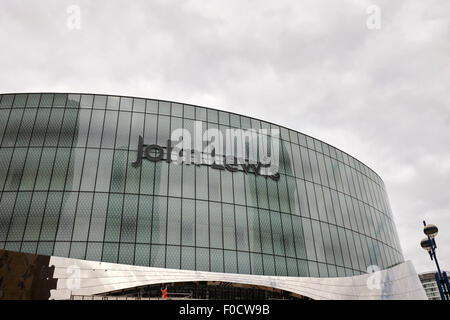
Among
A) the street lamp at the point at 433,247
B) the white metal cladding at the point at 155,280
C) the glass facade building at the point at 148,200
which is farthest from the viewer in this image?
the glass facade building at the point at 148,200

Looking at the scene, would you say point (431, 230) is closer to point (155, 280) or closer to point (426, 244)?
point (426, 244)

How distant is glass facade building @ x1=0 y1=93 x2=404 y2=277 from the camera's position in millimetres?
26016

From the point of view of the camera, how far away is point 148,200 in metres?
27.8

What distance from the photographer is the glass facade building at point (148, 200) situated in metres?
26.0

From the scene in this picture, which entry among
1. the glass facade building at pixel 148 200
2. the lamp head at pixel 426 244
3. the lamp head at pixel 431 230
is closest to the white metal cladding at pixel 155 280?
the glass facade building at pixel 148 200

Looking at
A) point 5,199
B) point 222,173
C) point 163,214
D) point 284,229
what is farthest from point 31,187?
point 284,229

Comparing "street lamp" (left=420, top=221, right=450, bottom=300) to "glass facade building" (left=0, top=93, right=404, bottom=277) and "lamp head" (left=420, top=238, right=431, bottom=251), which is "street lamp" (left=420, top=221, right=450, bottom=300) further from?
"glass facade building" (left=0, top=93, right=404, bottom=277)

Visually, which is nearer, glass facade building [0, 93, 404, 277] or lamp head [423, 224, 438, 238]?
lamp head [423, 224, 438, 238]

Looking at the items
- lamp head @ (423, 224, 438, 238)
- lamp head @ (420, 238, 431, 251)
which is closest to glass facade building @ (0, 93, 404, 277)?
lamp head @ (420, 238, 431, 251)

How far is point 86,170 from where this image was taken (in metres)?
28.0

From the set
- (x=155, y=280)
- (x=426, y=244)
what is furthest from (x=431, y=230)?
(x=155, y=280)

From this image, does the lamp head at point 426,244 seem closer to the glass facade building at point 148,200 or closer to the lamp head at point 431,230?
the lamp head at point 431,230

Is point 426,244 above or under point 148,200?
under
